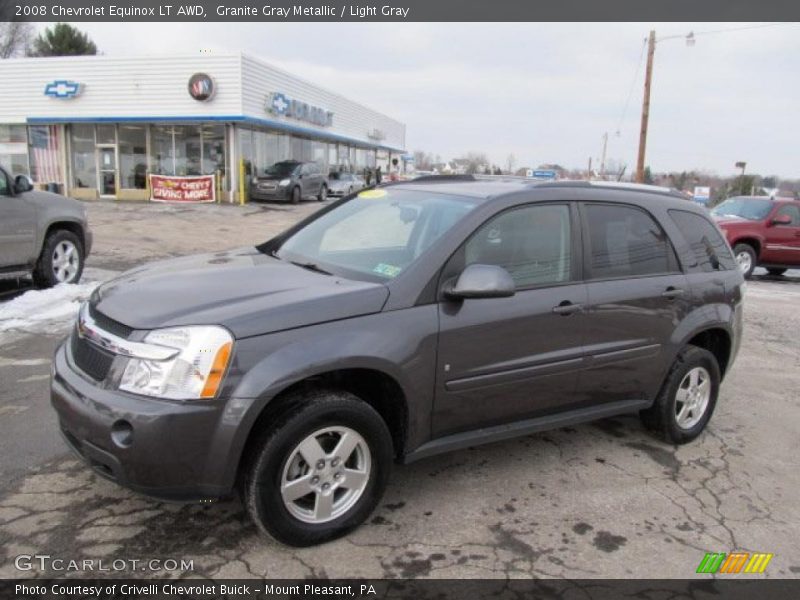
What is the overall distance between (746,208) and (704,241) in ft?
36.4

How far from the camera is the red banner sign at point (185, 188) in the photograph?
2461 centimetres

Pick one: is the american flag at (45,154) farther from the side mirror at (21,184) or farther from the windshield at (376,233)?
the windshield at (376,233)

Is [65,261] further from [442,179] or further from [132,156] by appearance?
[132,156]

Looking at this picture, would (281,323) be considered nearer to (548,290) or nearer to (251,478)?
(251,478)

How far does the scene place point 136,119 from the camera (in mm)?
24391

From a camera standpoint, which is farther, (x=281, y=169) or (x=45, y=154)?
(x=45, y=154)

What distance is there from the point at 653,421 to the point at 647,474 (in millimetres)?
531

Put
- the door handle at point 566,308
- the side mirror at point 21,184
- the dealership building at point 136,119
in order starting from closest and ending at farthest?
the door handle at point 566,308 → the side mirror at point 21,184 → the dealership building at point 136,119

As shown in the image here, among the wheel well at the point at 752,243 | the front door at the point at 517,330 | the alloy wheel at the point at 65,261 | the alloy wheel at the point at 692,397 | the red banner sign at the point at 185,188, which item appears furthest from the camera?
the red banner sign at the point at 185,188

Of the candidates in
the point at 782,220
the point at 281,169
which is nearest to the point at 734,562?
the point at 782,220

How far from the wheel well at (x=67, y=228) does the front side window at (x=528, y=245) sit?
21.1 ft

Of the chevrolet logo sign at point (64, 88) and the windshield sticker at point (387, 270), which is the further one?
the chevrolet logo sign at point (64, 88)

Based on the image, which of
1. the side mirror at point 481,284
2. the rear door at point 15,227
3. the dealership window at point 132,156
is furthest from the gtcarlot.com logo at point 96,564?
the dealership window at point 132,156

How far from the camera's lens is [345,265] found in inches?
143
